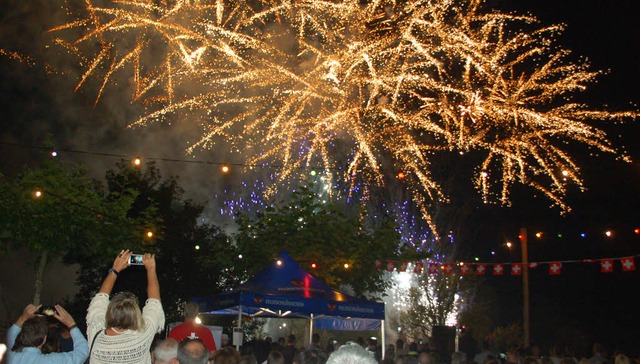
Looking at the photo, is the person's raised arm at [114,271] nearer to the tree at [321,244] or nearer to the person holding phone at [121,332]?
the person holding phone at [121,332]

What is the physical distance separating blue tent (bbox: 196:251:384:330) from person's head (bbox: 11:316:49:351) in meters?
7.77

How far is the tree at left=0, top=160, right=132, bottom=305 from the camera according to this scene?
14.7m

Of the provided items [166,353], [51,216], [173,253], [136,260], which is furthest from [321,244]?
[166,353]

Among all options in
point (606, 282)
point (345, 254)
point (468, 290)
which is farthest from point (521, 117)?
point (468, 290)

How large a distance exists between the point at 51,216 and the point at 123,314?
1125 centimetres

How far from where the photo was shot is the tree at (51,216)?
48.2ft

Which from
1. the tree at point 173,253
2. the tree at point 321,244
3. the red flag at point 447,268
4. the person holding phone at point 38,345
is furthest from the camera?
the tree at point 173,253

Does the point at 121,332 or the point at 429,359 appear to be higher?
the point at 121,332

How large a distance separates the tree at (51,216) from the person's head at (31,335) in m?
10.1

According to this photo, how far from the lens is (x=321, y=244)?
2230 cm

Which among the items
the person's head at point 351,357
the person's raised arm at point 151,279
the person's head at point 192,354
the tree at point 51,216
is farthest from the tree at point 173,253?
the person's head at point 351,357

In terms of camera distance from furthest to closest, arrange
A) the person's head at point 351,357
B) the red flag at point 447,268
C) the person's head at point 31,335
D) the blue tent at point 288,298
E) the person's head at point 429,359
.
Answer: the red flag at point 447,268 → the blue tent at point 288,298 → the person's head at point 429,359 → the person's head at point 31,335 → the person's head at point 351,357

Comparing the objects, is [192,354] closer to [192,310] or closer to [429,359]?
[192,310]

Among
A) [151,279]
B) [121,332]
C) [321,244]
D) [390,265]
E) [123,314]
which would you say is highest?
[321,244]
